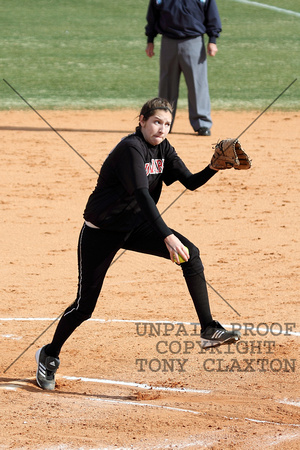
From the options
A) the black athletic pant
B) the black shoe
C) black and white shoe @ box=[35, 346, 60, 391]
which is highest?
the black athletic pant

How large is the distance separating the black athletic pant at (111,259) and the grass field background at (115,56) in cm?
1022

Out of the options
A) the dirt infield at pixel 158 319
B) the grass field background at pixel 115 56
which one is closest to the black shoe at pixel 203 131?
the dirt infield at pixel 158 319

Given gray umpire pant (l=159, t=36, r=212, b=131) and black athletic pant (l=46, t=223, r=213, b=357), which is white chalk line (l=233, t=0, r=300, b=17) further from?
black athletic pant (l=46, t=223, r=213, b=357)

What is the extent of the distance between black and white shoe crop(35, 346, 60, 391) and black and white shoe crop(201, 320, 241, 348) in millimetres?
950

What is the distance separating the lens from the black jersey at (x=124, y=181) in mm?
4824

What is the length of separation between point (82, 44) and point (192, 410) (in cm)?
1582

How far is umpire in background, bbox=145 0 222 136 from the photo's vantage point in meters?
12.3

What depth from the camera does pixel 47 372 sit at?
5.25 m

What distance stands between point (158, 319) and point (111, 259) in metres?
1.50

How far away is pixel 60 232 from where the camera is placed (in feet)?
29.0

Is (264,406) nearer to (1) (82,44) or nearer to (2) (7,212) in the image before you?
(2) (7,212)

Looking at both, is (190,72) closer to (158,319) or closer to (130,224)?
(158,319)

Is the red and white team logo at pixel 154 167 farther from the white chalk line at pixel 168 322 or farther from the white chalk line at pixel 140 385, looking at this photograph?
the white chalk line at pixel 168 322

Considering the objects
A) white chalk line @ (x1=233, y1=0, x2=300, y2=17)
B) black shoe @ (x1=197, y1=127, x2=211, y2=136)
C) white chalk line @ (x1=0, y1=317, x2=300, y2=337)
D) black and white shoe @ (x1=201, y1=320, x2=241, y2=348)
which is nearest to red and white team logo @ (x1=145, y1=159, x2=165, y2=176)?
black and white shoe @ (x1=201, y1=320, x2=241, y2=348)
